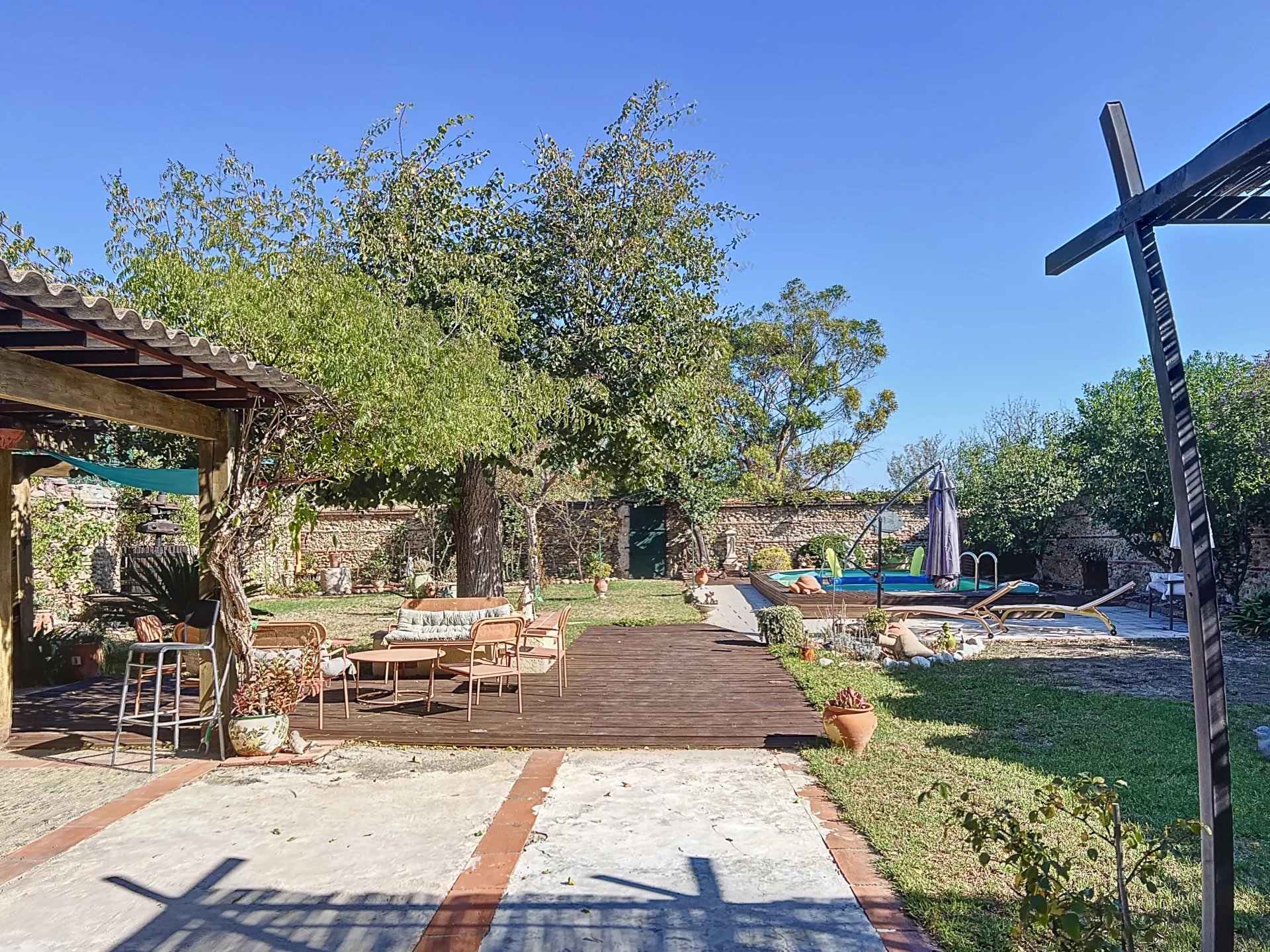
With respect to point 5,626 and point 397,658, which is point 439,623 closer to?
point 397,658

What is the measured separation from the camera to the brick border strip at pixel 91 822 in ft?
12.9

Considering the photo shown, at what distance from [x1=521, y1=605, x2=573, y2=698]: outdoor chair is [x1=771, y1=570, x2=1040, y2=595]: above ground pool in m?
9.26

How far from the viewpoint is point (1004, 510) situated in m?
18.8

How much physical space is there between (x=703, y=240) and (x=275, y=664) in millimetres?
7342

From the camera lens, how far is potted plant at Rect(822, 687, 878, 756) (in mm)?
5586

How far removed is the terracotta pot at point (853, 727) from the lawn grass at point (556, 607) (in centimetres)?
639

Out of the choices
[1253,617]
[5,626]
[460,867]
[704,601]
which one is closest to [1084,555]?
[1253,617]

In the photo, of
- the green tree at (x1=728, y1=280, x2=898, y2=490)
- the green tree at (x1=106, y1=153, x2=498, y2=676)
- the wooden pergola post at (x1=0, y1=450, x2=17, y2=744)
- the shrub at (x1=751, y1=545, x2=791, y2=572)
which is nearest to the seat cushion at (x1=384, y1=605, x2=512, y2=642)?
the green tree at (x1=106, y1=153, x2=498, y2=676)

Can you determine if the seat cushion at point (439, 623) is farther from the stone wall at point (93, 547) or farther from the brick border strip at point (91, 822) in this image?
the stone wall at point (93, 547)

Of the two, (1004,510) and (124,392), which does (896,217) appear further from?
(124,392)

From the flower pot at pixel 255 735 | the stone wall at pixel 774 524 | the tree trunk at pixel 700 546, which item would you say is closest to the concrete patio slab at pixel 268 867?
the flower pot at pixel 255 735

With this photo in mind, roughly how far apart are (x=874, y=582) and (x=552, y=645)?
12.9 metres

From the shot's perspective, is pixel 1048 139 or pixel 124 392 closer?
pixel 1048 139

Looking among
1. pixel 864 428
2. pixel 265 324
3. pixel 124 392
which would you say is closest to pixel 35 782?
pixel 124 392
